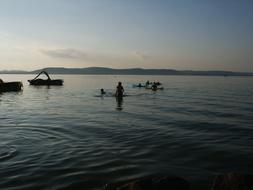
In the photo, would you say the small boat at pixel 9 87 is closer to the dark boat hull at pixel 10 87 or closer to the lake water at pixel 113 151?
the dark boat hull at pixel 10 87

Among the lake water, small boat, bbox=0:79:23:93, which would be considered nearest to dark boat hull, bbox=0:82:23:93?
small boat, bbox=0:79:23:93

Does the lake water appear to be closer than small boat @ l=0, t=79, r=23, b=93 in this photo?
Yes

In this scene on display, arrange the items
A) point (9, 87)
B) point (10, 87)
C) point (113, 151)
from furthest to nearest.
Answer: point (10, 87)
point (9, 87)
point (113, 151)

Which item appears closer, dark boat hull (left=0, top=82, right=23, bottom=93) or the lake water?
the lake water

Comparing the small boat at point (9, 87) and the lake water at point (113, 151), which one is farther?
the small boat at point (9, 87)

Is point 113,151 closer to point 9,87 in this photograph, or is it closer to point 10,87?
point 9,87

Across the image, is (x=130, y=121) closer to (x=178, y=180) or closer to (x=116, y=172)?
(x=116, y=172)

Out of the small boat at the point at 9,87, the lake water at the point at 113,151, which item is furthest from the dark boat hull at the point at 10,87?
the lake water at the point at 113,151

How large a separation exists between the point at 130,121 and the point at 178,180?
17.4 metres

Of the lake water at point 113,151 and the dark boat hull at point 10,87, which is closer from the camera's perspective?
the lake water at point 113,151

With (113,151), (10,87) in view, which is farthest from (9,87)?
(113,151)

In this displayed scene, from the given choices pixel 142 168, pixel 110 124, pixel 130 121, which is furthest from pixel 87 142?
pixel 130 121

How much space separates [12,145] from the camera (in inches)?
620

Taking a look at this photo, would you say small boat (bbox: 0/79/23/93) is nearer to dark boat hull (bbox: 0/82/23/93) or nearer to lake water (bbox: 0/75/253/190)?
dark boat hull (bbox: 0/82/23/93)
